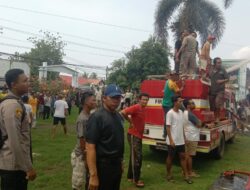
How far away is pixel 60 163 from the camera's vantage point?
29.1 feet

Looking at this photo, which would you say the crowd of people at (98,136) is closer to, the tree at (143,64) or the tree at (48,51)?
the tree at (143,64)

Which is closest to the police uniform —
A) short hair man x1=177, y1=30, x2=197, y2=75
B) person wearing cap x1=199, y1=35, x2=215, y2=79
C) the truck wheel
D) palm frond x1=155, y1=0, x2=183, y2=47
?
person wearing cap x1=199, y1=35, x2=215, y2=79

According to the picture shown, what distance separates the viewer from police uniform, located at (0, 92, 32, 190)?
3615 mm

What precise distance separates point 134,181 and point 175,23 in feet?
51.5

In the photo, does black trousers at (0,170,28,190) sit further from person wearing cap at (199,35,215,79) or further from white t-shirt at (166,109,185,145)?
person wearing cap at (199,35,215,79)

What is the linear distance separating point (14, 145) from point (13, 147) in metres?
0.02

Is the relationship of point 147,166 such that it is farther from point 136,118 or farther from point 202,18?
point 202,18

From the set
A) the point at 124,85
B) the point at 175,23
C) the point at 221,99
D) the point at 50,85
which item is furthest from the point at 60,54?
the point at 221,99

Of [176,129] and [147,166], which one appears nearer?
[176,129]

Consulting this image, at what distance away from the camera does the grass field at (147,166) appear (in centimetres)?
732

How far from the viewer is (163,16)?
21.9m

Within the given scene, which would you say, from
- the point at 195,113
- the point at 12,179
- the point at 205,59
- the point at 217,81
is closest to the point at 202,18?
the point at 205,59

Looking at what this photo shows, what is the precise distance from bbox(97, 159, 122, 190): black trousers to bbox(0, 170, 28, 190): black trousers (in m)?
0.78

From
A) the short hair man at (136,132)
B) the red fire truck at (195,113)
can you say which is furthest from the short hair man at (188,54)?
the short hair man at (136,132)
